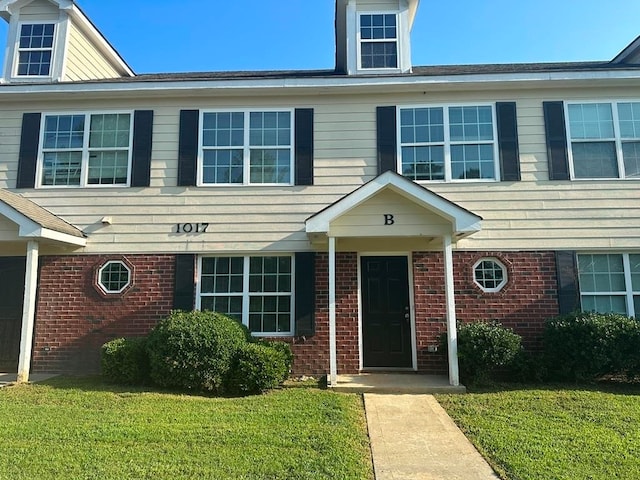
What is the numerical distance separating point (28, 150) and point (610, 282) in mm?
11431

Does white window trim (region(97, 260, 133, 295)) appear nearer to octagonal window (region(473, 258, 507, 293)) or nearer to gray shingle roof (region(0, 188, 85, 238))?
gray shingle roof (region(0, 188, 85, 238))

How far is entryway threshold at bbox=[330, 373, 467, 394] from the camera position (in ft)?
23.9

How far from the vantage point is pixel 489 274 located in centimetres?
877

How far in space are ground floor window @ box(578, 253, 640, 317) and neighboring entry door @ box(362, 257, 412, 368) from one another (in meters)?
3.24

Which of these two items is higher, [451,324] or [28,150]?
[28,150]

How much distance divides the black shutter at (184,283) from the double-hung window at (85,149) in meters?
1.98

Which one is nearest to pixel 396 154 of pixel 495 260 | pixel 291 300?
pixel 495 260

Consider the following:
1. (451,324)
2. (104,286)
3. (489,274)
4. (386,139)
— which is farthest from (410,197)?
(104,286)

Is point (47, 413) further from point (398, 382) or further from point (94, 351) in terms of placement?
point (398, 382)

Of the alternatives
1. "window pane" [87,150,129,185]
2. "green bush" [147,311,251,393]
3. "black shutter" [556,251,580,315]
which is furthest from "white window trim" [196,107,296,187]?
"black shutter" [556,251,580,315]

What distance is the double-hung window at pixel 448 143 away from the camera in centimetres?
904

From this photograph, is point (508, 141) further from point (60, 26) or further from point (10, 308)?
point (10, 308)

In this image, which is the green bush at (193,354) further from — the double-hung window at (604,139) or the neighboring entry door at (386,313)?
the double-hung window at (604,139)

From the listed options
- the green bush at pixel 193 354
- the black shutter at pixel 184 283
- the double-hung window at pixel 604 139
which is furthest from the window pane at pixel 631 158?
the black shutter at pixel 184 283
